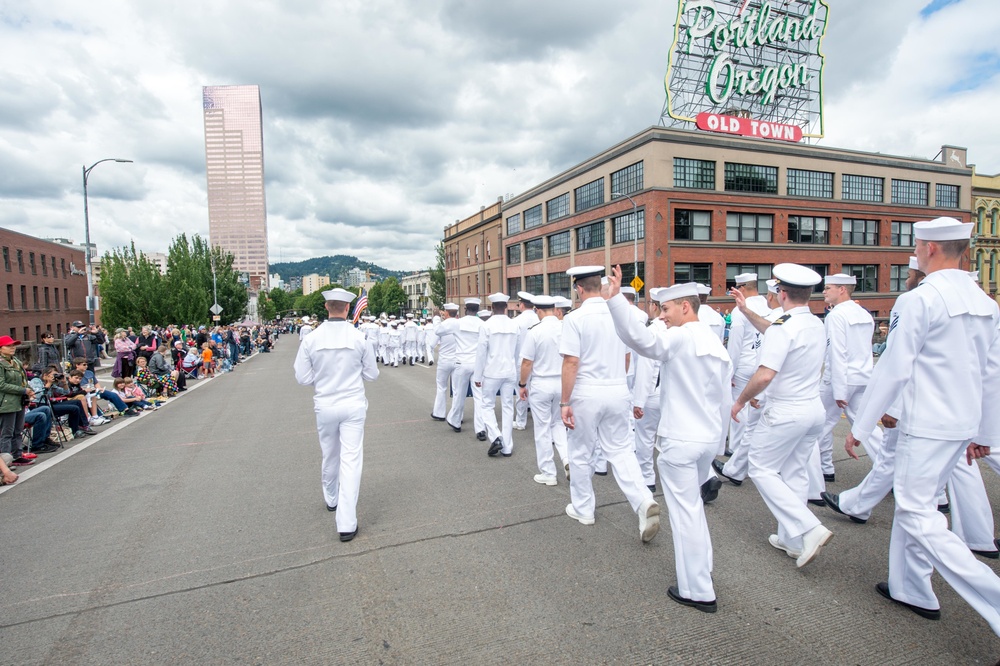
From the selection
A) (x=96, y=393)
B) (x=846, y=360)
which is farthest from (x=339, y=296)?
(x=96, y=393)

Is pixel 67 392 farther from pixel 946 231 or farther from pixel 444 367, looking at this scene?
pixel 946 231

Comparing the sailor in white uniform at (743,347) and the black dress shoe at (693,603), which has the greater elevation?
the sailor in white uniform at (743,347)

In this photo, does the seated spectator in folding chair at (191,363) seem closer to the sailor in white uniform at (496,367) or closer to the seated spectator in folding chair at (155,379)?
the seated spectator in folding chair at (155,379)

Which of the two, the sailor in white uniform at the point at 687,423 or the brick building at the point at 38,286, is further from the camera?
the brick building at the point at 38,286

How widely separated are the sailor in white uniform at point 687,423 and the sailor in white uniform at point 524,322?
166 inches

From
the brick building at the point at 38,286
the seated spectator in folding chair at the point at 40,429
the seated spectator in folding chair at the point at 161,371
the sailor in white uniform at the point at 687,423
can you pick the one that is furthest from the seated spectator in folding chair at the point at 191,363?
the brick building at the point at 38,286

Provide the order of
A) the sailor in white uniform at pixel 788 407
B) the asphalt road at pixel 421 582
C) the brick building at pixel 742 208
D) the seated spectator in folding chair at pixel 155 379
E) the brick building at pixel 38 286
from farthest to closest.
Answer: the brick building at pixel 38 286, the brick building at pixel 742 208, the seated spectator in folding chair at pixel 155 379, the sailor in white uniform at pixel 788 407, the asphalt road at pixel 421 582

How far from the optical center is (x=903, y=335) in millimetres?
3234

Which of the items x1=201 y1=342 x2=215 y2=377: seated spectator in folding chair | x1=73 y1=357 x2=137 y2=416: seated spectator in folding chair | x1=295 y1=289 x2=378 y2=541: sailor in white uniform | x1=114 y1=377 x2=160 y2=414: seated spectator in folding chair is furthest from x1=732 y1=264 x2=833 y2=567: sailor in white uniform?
x1=201 y1=342 x2=215 y2=377: seated spectator in folding chair

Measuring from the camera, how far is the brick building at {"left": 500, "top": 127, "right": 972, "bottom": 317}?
3316 centimetres

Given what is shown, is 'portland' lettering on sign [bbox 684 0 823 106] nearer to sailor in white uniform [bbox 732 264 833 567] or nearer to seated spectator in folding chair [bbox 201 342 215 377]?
seated spectator in folding chair [bbox 201 342 215 377]

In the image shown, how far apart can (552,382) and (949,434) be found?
12.0 ft

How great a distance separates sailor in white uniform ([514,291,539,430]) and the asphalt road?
2451 millimetres

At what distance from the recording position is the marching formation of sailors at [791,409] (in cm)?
315
